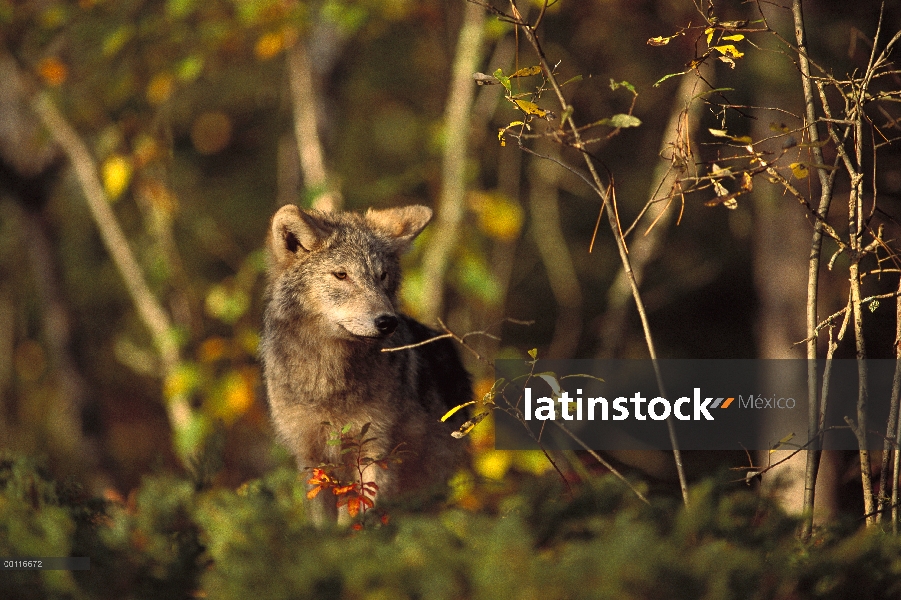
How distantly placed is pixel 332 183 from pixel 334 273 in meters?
3.79

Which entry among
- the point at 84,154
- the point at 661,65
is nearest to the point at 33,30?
the point at 84,154

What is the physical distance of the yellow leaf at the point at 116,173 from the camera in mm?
9305

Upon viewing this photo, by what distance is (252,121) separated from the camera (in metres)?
16.8

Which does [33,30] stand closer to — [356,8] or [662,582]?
[356,8]

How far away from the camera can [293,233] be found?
5234 mm

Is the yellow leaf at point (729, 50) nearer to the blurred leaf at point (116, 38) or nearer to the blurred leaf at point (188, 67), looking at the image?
the blurred leaf at point (188, 67)

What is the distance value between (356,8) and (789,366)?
16.0ft

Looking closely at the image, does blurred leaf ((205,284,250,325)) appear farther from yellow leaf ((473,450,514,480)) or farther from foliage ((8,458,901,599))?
foliage ((8,458,901,599))

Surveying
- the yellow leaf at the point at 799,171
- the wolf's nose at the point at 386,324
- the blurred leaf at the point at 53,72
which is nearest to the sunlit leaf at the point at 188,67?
the blurred leaf at the point at 53,72

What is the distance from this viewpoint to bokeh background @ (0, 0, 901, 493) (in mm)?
8211

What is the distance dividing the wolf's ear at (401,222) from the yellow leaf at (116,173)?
4.56 metres

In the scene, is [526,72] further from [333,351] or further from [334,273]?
[333,351]

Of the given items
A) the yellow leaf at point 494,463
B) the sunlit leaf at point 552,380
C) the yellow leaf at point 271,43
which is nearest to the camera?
the sunlit leaf at point 552,380

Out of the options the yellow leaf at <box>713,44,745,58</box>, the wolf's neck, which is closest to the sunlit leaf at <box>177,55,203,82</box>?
the wolf's neck
